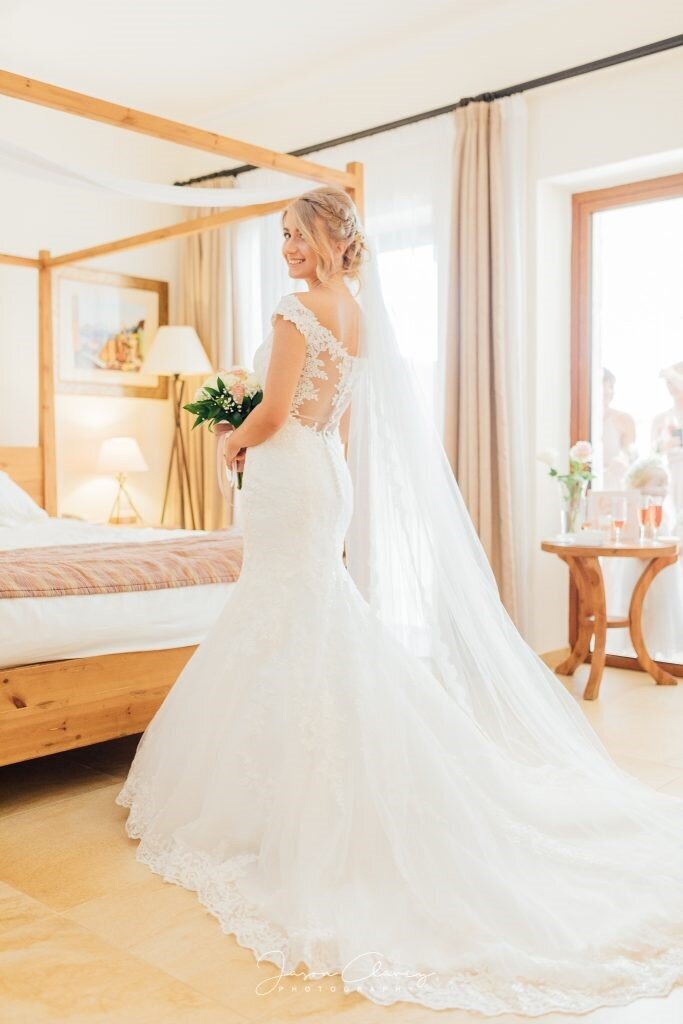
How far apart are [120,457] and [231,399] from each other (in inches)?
132

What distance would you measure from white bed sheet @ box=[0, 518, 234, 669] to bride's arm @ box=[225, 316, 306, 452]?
876 mm

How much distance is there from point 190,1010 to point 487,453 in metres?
3.39

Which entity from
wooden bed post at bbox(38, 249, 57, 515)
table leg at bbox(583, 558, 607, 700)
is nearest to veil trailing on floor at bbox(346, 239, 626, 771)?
table leg at bbox(583, 558, 607, 700)

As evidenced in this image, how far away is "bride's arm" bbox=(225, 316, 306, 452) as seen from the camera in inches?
102

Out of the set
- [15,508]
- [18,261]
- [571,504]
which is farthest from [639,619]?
[18,261]

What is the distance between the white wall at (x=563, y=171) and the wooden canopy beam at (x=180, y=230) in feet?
4.45

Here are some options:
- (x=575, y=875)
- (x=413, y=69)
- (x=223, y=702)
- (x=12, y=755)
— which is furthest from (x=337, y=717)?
(x=413, y=69)

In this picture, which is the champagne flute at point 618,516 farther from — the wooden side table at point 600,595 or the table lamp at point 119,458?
the table lamp at point 119,458

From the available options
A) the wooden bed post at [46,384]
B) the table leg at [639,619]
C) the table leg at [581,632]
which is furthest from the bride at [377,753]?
the wooden bed post at [46,384]

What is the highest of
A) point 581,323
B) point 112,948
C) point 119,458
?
point 581,323

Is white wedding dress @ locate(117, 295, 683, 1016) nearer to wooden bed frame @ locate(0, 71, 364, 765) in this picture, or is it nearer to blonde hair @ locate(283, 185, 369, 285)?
blonde hair @ locate(283, 185, 369, 285)

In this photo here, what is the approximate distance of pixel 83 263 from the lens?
20.3ft

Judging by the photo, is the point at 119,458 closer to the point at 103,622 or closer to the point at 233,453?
the point at 103,622

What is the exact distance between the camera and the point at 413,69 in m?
5.25
